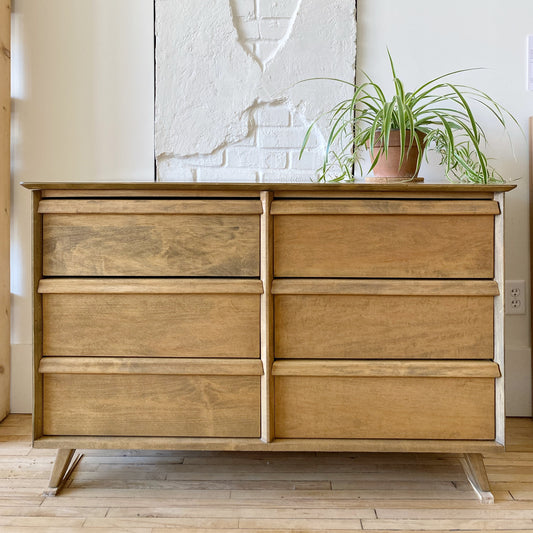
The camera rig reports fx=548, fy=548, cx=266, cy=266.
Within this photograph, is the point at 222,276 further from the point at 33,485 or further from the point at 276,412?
the point at 33,485

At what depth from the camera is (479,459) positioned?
142cm

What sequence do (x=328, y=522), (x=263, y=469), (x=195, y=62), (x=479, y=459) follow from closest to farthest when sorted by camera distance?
(x=328, y=522) < (x=479, y=459) < (x=263, y=469) < (x=195, y=62)

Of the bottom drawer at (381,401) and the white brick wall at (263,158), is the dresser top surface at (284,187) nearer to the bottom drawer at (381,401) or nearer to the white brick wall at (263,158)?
the bottom drawer at (381,401)

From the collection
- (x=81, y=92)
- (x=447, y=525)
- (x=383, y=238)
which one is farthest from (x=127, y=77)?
(x=447, y=525)

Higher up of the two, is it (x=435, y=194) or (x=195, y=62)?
(x=195, y=62)

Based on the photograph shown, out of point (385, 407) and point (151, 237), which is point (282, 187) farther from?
point (385, 407)

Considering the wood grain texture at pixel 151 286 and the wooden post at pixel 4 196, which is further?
the wooden post at pixel 4 196

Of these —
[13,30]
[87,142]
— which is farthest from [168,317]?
[13,30]

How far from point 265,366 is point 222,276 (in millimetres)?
250

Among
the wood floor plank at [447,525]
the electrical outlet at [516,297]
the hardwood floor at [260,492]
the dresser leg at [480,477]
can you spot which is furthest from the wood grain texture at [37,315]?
the electrical outlet at [516,297]

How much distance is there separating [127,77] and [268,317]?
3.50ft

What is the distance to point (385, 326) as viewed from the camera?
1.38 metres

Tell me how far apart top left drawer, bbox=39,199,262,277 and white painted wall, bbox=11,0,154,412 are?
22.3 inches

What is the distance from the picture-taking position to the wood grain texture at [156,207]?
4.50 ft
